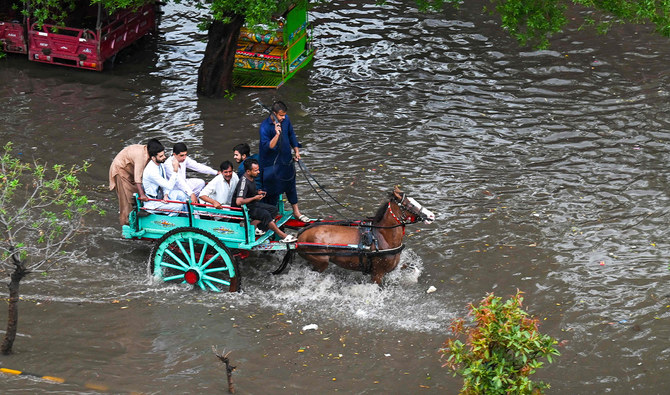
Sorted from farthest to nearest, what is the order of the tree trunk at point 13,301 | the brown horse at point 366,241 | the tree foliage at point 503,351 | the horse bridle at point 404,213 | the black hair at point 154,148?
the black hair at point 154,148
the brown horse at point 366,241
the horse bridle at point 404,213
the tree trunk at point 13,301
the tree foliage at point 503,351

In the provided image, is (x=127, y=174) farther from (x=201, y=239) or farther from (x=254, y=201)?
(x=254, y=201)

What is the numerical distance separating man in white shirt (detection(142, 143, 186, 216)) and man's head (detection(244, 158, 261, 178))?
0.95 meters

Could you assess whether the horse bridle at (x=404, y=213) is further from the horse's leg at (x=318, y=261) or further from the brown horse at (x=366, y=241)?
the horse's leg at (x=318, y=261)

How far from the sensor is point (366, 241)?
973cm

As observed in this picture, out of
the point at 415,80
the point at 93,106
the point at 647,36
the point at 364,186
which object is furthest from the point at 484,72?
the point at 93,106

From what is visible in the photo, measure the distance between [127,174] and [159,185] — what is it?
48 cm

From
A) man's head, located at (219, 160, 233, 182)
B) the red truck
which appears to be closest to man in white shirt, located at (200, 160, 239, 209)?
man's head, located at (219, 160, 233, 182)

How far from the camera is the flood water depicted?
339 inches

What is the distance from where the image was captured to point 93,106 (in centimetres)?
1580

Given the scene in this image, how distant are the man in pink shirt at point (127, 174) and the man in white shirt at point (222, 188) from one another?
0.82 metres

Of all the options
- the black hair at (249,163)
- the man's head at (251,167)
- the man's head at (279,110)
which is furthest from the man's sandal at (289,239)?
the man's head at (279,110)

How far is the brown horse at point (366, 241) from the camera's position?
965 cm

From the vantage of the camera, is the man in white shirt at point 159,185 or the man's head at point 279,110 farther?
the man's head at point 279,110

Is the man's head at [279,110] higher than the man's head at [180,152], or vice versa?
the man's head at [279,110]
